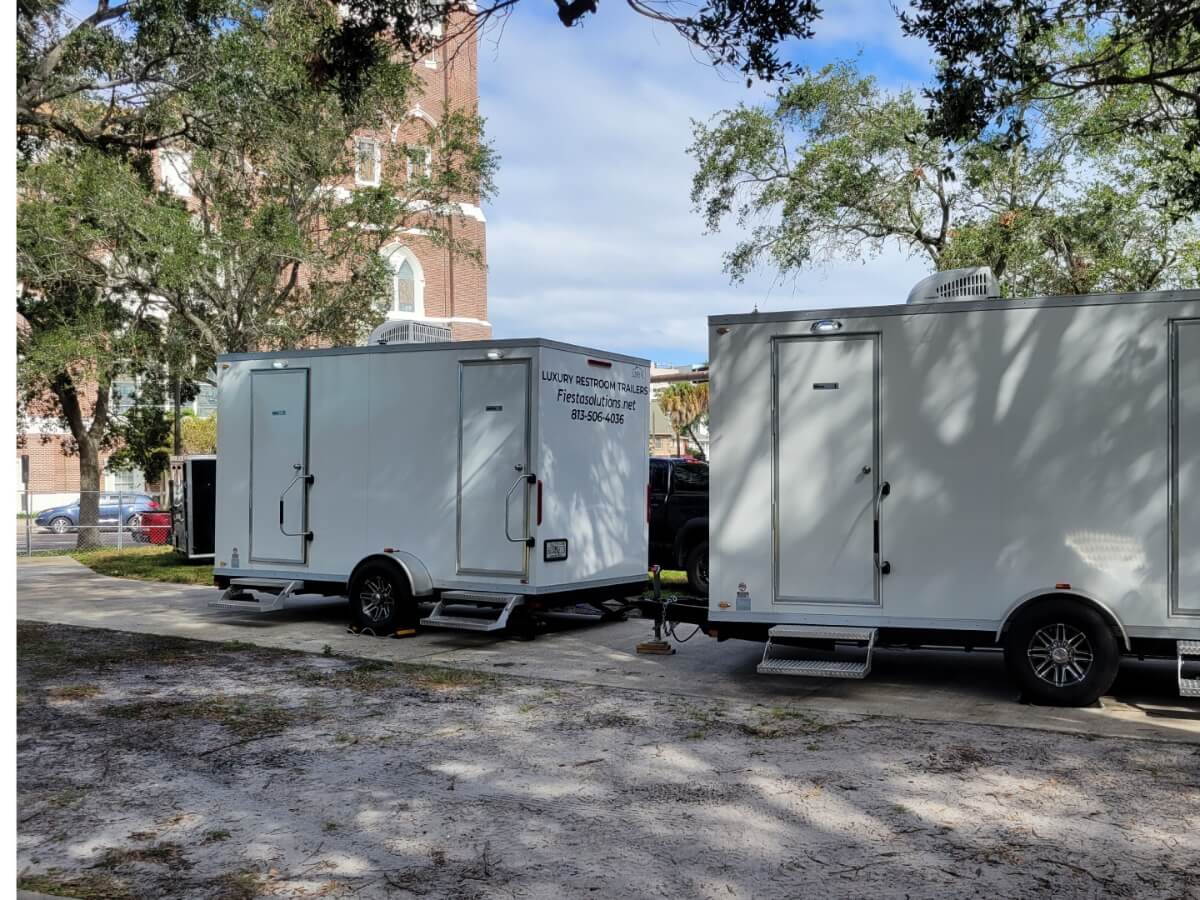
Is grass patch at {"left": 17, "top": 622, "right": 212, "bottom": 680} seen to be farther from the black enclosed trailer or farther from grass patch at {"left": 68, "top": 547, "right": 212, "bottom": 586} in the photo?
the black enclosed trailer

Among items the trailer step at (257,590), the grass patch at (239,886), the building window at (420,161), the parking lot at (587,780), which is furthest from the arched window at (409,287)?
the grass patch at (239,886)

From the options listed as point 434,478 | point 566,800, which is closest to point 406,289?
point 434,478

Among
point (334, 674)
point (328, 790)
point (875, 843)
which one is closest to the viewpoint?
point (875, 843)

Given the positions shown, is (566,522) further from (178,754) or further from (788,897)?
(788,897)

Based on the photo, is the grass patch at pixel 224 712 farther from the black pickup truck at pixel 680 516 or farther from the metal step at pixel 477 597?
the black pickup truck at pixel 680 516

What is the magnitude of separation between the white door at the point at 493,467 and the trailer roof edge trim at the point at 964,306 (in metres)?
2.90

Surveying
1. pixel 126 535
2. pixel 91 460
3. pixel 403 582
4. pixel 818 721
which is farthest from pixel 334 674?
pixel 126 535

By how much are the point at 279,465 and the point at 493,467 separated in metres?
3.01

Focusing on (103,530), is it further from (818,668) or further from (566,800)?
(566,800)

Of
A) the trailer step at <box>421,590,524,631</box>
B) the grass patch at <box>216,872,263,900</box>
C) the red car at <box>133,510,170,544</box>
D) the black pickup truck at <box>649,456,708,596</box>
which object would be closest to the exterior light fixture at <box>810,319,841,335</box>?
the trailer step at <box>421,590,524,631</box>

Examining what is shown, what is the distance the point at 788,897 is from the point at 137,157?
19.7 meters

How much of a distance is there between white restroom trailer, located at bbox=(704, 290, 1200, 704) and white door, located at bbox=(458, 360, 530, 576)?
2711mm

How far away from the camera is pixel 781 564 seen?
917 cm

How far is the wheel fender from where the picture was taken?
323 inches
